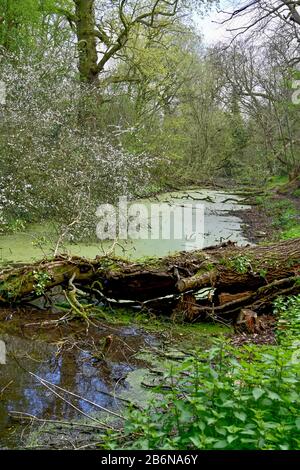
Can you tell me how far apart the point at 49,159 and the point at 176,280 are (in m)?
3.93

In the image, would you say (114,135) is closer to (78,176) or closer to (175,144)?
(78,176)

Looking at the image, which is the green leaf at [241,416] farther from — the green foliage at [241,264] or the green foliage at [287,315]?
the green foliage at [241,264]

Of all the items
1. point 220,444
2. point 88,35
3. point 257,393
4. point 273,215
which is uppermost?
point 88,35

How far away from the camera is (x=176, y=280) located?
5.78 metres

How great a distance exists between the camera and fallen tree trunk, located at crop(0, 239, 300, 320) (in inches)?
227

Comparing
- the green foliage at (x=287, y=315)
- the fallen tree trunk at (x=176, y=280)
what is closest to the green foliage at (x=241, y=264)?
the fallen tree trunk at (x=176, y=280)

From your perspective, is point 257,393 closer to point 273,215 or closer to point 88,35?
point 273,215

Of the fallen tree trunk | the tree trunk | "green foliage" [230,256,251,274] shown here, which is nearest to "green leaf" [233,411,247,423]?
the fallen tree trunk

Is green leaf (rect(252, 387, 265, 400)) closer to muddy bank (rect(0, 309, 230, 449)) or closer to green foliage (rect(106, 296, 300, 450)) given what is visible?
green foliage (rect(106, 296, 300, 450))

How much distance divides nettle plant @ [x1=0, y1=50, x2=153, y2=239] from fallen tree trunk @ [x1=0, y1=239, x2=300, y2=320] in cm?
201

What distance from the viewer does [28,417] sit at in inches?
135

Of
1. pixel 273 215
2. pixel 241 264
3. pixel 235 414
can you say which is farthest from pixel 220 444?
pixel 273 215

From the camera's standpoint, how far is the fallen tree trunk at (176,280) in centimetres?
577

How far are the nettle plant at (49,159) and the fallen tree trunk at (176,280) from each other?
2.01 metres
